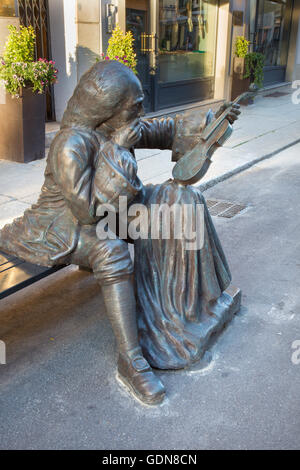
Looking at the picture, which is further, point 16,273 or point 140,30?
point 140,30

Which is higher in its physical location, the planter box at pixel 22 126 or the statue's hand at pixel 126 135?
the statue's hand at pixel 126 135

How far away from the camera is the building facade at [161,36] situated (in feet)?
25.0

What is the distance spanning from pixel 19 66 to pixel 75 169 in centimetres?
424

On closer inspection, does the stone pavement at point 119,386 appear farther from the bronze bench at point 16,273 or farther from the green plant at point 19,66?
the green plant at point 19,66

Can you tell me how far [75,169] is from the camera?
230 cm

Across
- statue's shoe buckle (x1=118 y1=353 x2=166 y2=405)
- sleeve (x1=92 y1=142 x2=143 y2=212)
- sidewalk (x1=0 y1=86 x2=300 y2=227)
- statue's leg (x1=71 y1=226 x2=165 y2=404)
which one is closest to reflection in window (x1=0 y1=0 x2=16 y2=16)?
sidewalk (x1=0 y1=86 x2=300 y2=227)

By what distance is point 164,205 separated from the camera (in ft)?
8.73

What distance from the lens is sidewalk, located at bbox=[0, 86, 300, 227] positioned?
5117 mm

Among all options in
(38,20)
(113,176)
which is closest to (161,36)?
(38,20)

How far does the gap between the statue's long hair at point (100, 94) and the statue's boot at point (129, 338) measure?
857 mm

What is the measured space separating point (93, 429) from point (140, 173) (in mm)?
4191

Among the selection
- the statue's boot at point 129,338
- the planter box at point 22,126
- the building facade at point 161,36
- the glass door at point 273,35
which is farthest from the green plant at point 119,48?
the glass door at point 273,35

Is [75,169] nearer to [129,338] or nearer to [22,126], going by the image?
[129,338]

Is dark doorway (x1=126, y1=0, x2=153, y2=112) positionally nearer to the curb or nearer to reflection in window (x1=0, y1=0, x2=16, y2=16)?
reflection in window (x1=0, y1=0, x2=16, y2=16)
